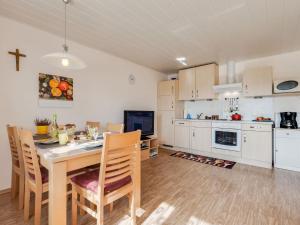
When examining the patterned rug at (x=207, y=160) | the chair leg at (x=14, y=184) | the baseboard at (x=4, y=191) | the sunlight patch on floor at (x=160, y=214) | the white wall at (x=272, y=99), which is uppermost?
the white wall at (x=272, y=99)

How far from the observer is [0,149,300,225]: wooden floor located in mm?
1701

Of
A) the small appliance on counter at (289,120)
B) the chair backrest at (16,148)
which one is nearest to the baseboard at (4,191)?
the chair backrest at (16,148)

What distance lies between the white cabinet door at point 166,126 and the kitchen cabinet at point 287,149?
95.8 inches

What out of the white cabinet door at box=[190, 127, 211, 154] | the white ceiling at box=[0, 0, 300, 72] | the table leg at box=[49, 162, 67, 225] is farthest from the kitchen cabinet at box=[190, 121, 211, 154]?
the table leg at box=[49, 162, 67, 225]

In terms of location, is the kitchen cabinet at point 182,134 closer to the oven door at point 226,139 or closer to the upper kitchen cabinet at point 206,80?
the oven door at point 226,139

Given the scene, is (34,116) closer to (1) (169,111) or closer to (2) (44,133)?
(2) (44,133)

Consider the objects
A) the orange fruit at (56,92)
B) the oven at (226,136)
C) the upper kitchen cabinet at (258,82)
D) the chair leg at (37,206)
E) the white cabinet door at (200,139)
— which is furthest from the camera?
the white cabinet door at (200,139)

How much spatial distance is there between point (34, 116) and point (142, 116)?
222 centimetres

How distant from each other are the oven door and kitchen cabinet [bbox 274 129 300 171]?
0.69 meters

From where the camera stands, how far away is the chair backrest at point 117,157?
1266mm

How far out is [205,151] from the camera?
13.4ft

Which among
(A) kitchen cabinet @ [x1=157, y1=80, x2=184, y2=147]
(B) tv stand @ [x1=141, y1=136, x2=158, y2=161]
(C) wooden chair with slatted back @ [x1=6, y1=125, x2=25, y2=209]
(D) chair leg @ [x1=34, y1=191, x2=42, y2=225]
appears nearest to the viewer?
(D) chair leg @ [x1=34, y1=191, x2=42, y2=225]

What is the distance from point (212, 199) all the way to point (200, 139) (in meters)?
2.15

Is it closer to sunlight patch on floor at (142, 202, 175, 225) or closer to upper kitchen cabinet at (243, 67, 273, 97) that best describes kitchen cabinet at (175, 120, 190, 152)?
upper kitchen cabinet at (243, 67, 273, 97)
